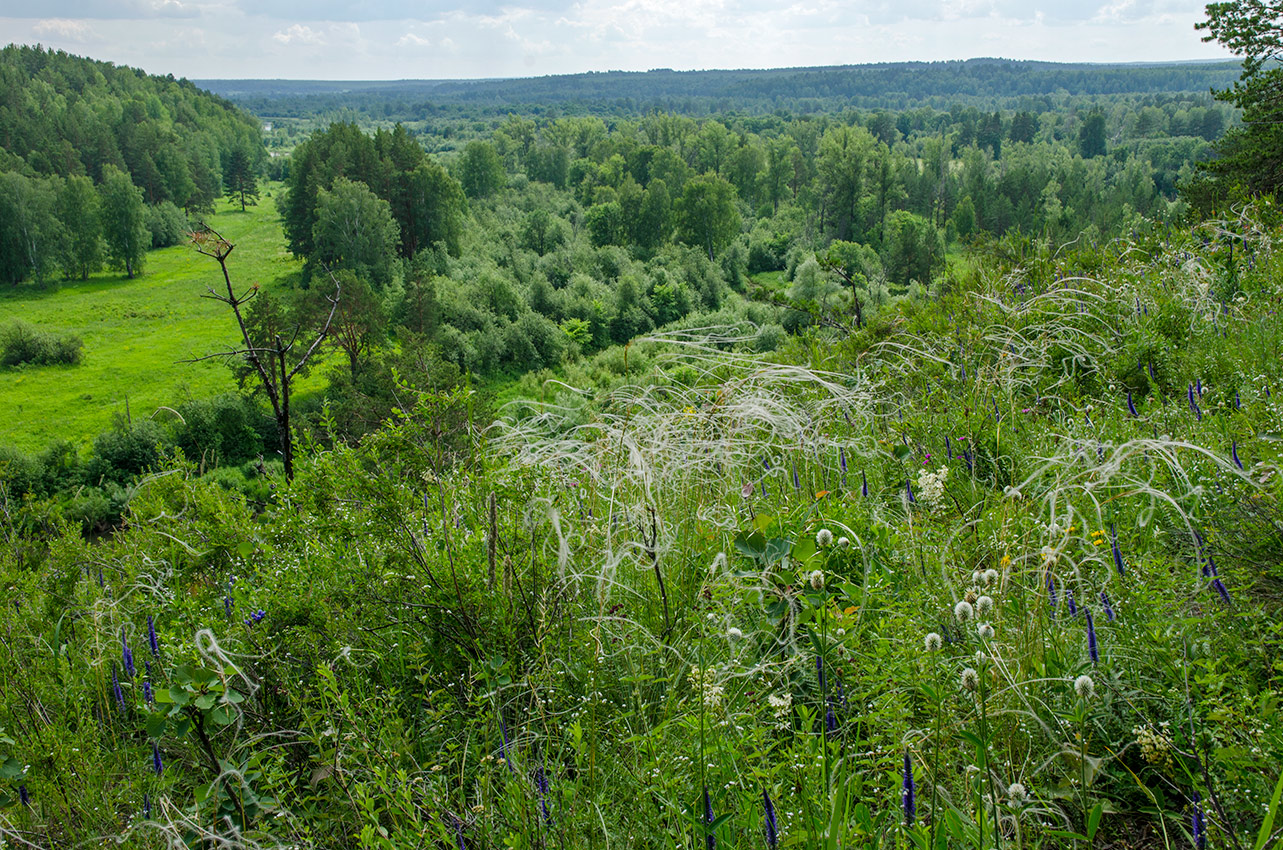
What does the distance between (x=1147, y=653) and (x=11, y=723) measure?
3.94 metres

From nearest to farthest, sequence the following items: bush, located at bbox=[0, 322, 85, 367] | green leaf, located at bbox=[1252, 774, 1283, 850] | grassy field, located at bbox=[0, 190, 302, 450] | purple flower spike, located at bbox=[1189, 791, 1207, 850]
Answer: green leaf, located at bbox=[1252, 774, 1283, 850] < purple flower spike, located at bbox=[1189, 791, 1207, 850] < grassy field, located at bbox=[0, 190, 302, 450] < bush, located at bbox=[0, 322, 85, 367]

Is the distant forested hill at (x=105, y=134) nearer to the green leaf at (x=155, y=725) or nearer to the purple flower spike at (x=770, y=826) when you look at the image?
the green leaf at (x=155, y=725)

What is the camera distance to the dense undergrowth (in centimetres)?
202

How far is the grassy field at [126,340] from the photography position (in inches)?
1705

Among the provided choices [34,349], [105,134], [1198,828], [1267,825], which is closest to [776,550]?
[1198,828]

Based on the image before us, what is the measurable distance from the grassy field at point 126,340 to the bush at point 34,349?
0.85 meters

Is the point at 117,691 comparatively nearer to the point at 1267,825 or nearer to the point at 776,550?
the point at 776,550

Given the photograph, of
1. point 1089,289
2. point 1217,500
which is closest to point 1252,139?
point 1089,289

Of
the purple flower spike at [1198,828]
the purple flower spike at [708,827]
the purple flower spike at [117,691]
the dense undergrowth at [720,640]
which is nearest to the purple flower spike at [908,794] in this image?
the dense undergrowth at [720,640]

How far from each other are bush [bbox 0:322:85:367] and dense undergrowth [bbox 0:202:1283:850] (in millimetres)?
56584

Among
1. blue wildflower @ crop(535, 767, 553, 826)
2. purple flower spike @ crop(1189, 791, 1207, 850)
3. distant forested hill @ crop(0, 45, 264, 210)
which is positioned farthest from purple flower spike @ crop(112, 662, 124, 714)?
distant forested hill @ crop(0, 45, 264, 210)

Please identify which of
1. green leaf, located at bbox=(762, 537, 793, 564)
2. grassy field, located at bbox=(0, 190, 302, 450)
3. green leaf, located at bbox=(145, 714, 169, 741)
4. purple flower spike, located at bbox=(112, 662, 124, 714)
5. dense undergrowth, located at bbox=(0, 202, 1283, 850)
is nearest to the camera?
dense undergrowth, located at bbox=(0, 202, 1283, 850)

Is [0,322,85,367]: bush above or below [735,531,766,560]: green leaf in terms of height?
below

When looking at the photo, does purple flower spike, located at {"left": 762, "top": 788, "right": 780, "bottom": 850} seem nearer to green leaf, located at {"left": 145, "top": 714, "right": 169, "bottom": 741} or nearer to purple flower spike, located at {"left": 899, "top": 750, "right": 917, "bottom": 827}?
purple flower spike, located at {"left": 899, "top": 750, "right": 917, "bottom": 827}
